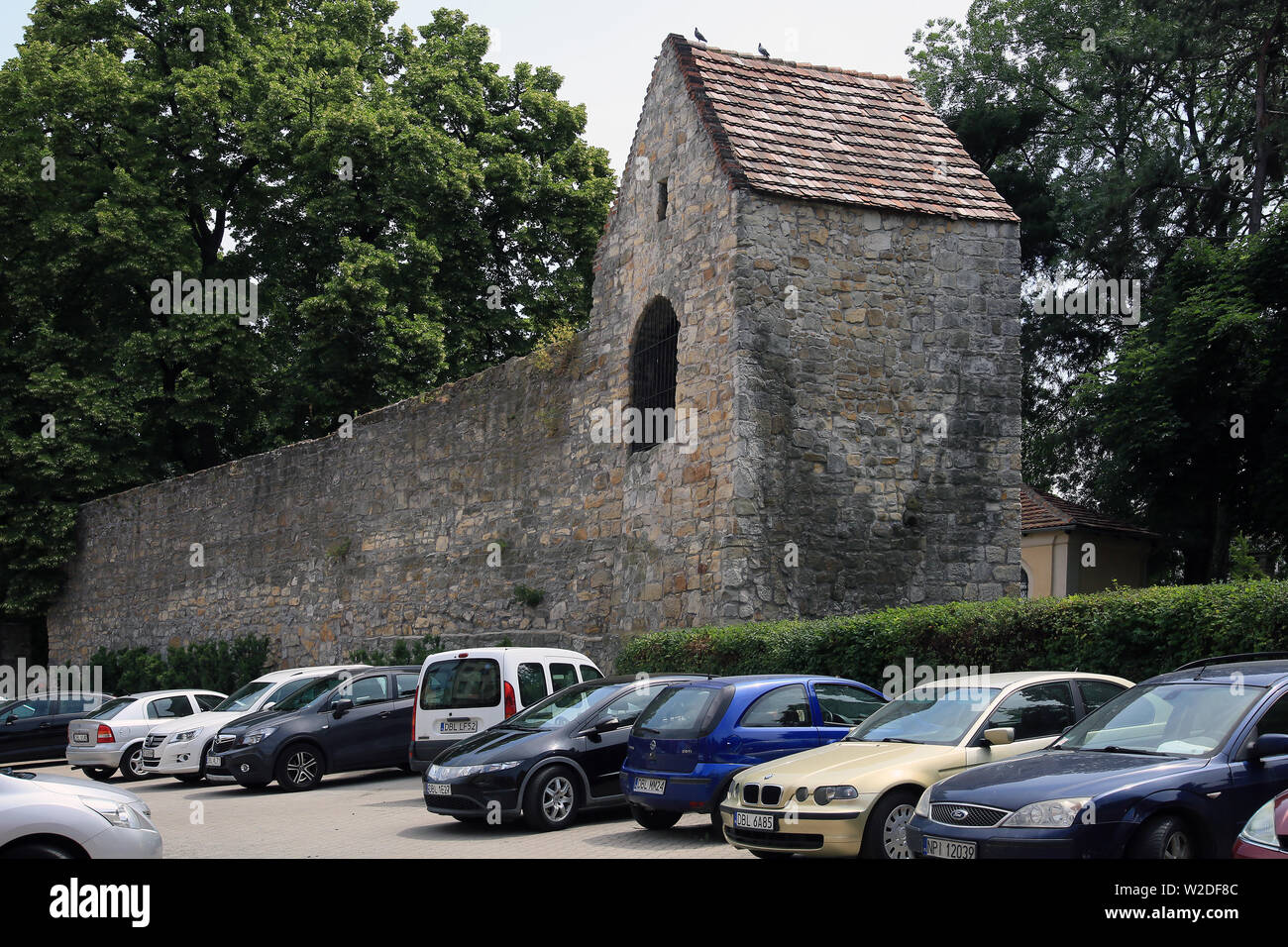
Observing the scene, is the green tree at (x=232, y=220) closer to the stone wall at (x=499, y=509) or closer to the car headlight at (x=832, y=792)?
the stone wall at (x=499, y=509)

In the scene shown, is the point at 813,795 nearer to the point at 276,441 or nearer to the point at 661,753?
the point at 661,753

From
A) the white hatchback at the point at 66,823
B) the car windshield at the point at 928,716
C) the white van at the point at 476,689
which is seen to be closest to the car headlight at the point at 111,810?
the white hatchback at the point at 66,823

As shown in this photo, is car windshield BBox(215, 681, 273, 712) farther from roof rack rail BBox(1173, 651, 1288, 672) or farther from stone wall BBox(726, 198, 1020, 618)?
roof rack rail BBox(1173, 651, 1288, 672)

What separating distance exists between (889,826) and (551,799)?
12.3ft

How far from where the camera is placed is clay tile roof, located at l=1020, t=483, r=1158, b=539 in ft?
82.8

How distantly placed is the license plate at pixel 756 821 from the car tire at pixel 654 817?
5.98 feet

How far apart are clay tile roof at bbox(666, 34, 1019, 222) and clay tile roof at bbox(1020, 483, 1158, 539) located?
9.45 meters

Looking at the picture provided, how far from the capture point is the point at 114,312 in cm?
3086

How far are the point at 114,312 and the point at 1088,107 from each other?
76.3 ft

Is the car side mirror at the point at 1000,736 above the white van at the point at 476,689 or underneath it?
above

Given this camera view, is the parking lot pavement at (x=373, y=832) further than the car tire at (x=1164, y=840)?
Yes

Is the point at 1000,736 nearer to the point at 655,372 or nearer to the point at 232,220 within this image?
the point at 655,372

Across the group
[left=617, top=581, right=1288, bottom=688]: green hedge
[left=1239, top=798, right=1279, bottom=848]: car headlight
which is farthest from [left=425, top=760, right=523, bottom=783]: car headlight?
[left=1239, top=798, right=1279, bottom=848]: car headlight

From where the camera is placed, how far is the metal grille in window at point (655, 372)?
17.0m
